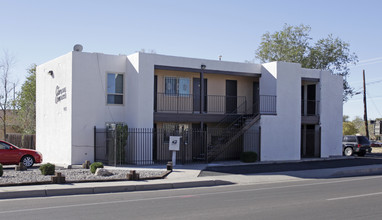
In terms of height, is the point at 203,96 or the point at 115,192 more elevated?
the point at 203,96

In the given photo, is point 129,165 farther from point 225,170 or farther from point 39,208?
point 39,208

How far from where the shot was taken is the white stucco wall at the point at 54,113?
2294 centimetres

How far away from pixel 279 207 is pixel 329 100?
19494 mm

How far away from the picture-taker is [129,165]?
71.8ft

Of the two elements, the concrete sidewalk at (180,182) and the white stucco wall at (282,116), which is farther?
the white stucco wall at (282,116)

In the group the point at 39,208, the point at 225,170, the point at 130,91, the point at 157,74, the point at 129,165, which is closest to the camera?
the point at 39,208

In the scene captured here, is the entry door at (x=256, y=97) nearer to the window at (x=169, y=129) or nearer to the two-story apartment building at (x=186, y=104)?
the two-story apartment building at (x=186, y=104)

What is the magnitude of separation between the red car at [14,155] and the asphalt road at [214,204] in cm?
981

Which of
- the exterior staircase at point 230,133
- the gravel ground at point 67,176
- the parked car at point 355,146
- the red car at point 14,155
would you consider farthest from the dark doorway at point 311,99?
the red car at point 14,155

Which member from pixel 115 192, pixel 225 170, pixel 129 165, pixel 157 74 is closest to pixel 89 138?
pixel 129 165

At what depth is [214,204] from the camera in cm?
1096

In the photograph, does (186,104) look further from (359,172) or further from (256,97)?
(359,172)

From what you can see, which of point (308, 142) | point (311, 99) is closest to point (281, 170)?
point (308, 142)

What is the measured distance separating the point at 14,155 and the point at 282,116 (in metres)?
14.5
